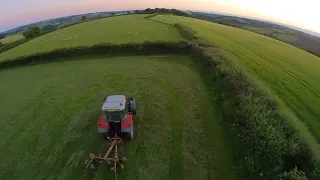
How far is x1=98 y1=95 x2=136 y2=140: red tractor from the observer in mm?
13248

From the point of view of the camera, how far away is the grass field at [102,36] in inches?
1359

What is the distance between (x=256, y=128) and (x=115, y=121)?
661 cm

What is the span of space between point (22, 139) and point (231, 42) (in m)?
25.3

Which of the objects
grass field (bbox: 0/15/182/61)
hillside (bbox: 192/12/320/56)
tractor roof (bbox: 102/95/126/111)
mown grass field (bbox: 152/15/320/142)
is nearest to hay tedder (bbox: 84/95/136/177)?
tractor roof (bbox: 102/95/126/111)

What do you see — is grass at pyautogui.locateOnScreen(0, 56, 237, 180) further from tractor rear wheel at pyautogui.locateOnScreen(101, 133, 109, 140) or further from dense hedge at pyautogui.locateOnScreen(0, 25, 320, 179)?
dense hedge at pyautogui.locateOnScreen(0, 25, 320, 179)

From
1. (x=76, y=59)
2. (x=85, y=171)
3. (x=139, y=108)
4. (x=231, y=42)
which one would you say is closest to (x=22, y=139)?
(x=85, y=171)

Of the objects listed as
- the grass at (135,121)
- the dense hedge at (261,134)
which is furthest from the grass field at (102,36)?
the dense hedge at (261,134)

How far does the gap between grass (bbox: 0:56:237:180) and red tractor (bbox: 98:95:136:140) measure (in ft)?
2.51

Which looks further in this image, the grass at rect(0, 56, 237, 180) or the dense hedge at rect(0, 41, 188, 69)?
the dense hedge at rect(0, 41, 188, 69)

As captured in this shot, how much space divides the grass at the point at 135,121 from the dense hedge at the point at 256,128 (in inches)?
31.8

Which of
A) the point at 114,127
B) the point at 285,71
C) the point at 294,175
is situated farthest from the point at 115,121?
the point at 285,71

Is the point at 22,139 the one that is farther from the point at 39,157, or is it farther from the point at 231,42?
the point at 231,42

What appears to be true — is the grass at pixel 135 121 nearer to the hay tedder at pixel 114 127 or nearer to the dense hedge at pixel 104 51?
the hay tedder at pixel 114 127

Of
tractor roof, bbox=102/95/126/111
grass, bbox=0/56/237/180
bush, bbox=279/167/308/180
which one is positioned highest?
tractor roof, bbox=102/95/126/111
